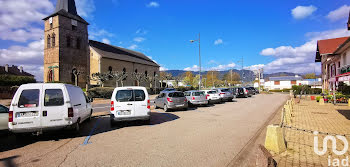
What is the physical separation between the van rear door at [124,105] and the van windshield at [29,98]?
2822 millimetres

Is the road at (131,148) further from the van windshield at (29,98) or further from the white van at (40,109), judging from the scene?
the van windshield at (29,98)

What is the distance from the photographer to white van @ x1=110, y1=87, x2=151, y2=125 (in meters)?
8.16

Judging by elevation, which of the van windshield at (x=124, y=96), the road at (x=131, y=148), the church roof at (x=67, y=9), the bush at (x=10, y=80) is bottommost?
the road at (x=131, y=148)

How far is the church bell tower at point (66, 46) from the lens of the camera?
123 ft

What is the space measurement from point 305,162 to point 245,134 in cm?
260

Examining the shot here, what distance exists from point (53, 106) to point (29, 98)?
Answer: 767 millimetres

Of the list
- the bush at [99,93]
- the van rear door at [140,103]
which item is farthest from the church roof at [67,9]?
the van rear door at [140,103]

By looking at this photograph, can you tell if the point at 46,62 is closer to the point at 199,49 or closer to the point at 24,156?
the point at 199,49

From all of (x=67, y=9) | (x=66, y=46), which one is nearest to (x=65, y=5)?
(x=67, y=9)

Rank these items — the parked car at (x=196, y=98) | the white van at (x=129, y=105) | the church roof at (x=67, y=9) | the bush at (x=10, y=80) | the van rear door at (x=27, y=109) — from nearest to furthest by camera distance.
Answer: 1. the van rear door at (x=27, y=109)
2. the white van at (x=129, y=105)
3. the parked car at (x=196, y=98)
4. the bush at (x=10, y=80)
5. the church roof at (x=67, y=9)

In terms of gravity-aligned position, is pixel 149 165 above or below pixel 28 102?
below

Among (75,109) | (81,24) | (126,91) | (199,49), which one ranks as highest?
(81,24)

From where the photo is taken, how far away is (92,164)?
4.23 meters

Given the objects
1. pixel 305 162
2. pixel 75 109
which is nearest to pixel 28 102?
pixel 75 109
